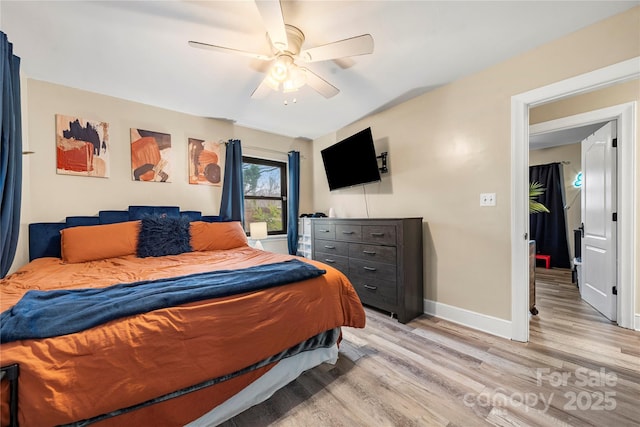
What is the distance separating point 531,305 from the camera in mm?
2527

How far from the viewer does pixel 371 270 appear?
→ 8.57 feet

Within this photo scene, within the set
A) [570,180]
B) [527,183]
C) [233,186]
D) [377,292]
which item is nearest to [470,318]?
[377,292]

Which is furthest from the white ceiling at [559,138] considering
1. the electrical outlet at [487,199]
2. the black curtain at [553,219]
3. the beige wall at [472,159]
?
the electrical outlet at [487,199]

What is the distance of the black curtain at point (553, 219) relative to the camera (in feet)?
14.8

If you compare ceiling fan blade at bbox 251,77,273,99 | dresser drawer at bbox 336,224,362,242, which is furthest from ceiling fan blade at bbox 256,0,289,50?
dresser drawer at bbox 336,224,362,242

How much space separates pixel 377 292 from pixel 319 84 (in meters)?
2.08

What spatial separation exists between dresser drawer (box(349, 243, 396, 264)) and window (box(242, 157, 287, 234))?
1697 mm

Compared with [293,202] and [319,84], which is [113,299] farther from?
[293,202]

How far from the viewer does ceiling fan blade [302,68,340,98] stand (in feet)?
6.18

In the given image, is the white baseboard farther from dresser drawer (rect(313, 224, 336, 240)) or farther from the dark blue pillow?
the dark blue pillow

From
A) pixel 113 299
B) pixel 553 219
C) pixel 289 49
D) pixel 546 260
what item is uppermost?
pixel 289 49

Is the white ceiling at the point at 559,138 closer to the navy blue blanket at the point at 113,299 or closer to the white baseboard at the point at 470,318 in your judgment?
the white baseboard at the point at 470,318

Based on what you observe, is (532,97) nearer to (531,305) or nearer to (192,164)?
(531,305)

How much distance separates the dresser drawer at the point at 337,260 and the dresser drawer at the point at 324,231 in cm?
24
